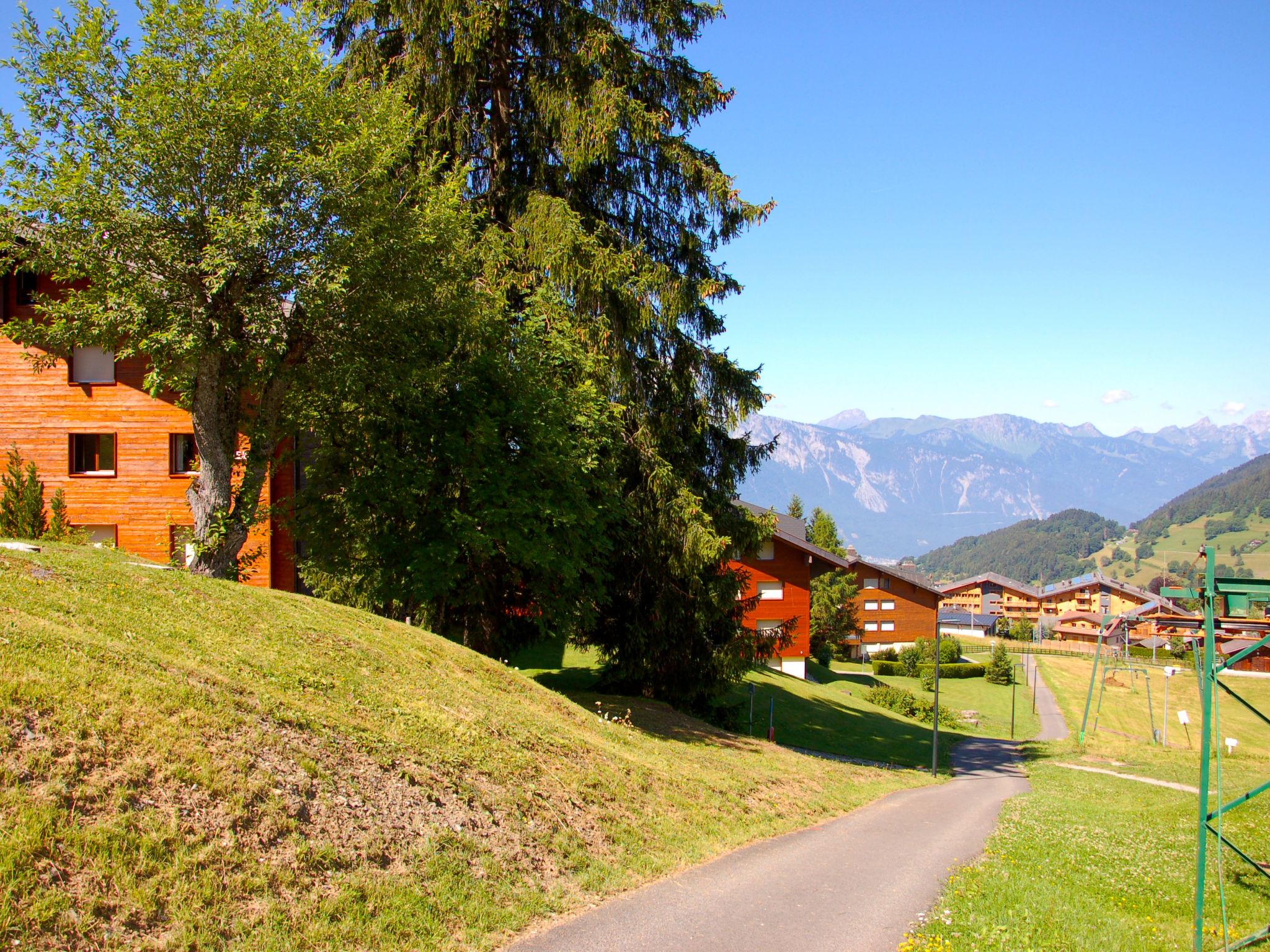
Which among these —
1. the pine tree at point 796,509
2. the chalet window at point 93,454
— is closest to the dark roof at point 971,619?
the pine tree at point 796,509

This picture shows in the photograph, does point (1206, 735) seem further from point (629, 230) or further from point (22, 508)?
point (22, 508)

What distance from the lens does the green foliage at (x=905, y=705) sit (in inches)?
1875

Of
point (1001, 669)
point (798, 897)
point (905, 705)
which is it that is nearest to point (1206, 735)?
point (798, 897)

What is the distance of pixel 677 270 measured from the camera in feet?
76.2

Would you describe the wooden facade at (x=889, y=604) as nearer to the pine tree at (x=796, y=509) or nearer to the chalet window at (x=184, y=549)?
the pine tree at (x=796, y=509)

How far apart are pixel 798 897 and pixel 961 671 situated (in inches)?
2829

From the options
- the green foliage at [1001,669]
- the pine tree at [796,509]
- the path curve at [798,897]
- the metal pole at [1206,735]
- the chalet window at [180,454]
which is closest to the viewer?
the path curve at [798,897]

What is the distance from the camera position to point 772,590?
172 feet

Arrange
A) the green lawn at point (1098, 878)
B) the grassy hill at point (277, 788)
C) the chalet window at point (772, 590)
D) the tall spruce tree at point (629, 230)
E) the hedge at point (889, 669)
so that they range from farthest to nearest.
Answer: the hedge at point (889, 669) → the chalet window at point (772, 590) → the tall spruce tree at point (629, 230) → the green lawn at point (1098, 878) → the grassy hill at point (277, 788)

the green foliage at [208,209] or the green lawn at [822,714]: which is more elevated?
the green foliage at [208,209]

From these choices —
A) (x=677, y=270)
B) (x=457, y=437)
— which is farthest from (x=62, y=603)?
(x=677, y=270)

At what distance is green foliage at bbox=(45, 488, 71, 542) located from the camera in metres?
24.1

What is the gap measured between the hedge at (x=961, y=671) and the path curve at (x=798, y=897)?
63.1 meters

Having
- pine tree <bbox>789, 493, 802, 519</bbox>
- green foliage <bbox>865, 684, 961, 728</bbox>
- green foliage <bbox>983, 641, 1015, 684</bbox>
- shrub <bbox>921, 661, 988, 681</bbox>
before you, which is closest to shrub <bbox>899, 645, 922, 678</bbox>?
shrub <bbox>921, 661, 988, 681</bbox>
